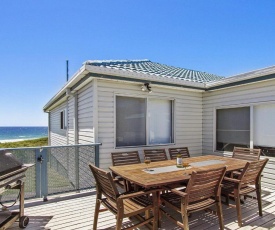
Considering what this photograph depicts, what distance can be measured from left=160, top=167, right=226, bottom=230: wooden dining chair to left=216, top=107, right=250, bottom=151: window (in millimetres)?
2971

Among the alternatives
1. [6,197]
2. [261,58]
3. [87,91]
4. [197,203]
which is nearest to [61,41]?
[87,91]

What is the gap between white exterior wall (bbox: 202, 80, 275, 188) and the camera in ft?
14.1

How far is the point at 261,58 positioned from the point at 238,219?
34.9 ft

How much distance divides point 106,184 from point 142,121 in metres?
2.71

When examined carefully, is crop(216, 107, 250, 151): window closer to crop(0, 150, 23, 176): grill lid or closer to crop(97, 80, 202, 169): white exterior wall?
crop(97, 80, 202, 169): white exterior wall

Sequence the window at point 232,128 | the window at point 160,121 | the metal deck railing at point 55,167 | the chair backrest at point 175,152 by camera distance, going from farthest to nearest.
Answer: the window at point 160,121 → the window at point 232,128 → the chair backrest at point 175,152 → the metal deck railing at point 55,167

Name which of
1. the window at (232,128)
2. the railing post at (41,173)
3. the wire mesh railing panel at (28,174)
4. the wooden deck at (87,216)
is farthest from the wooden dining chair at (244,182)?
the wire mesh railing panel at (28,174)

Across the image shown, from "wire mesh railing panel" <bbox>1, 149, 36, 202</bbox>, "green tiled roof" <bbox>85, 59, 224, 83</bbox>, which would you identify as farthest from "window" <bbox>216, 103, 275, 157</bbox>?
"wire mesh railing panel" <bbox>1, 149, 36, 202</bbox>

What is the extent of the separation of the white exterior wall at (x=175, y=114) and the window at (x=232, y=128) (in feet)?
1.95

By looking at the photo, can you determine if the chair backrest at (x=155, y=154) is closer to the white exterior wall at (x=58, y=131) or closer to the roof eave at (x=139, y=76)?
the roof eave at (x=139, y=76)

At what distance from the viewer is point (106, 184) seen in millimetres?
2225

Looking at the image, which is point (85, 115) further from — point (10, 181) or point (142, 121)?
point (10, 181)

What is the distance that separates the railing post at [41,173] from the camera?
3.46 m

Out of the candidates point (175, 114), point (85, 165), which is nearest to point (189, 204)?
point (85, 165)
